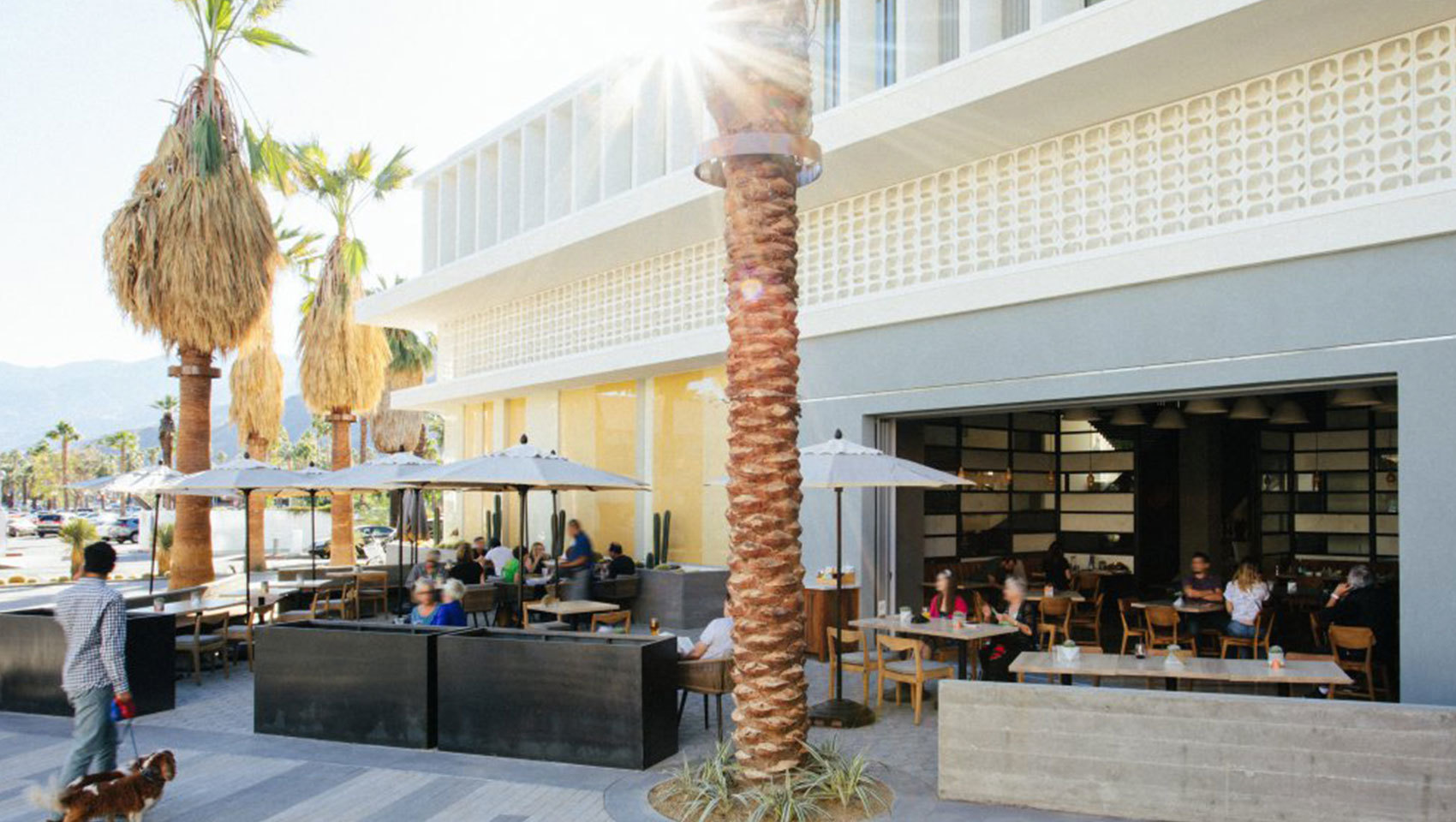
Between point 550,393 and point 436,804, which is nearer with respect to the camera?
point 436,804

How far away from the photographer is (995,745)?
7203mm

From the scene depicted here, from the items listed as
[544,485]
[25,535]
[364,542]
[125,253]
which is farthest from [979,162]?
[25,535]

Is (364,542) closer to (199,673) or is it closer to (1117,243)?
(199,673)

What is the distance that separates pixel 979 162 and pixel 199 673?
11.3 meters

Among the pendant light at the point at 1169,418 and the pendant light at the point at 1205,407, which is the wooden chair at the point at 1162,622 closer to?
the pendant light at the point at 1205,407

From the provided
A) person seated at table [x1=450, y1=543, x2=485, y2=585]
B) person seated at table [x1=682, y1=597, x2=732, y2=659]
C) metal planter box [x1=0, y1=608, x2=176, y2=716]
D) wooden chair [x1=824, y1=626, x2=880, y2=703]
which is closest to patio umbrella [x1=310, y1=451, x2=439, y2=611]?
person seated at table [x1=450, y1=543, x2=485, y2=585]

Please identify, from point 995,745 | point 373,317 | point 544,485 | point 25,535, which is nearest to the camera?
point 995,745

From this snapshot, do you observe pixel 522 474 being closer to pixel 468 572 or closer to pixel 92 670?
pixel 92 670

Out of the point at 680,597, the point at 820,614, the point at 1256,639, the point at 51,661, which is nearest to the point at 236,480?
the point at 51,661

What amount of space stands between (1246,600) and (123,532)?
57487 mm

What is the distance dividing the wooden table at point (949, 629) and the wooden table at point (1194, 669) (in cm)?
78

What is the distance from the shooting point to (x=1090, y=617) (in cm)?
1552

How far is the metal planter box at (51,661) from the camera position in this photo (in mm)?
10469

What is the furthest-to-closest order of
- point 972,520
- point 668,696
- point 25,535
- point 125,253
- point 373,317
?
point 25,535
point 373,317
point 125,253
point 972,520
point 668,696
